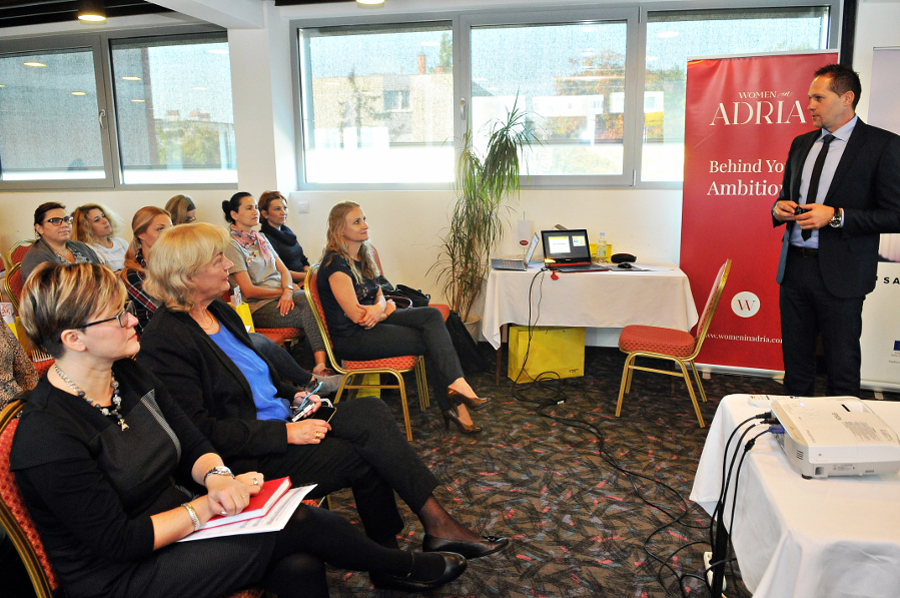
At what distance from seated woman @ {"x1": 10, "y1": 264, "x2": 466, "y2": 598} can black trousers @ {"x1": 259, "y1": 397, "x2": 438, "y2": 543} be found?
0.33 meters

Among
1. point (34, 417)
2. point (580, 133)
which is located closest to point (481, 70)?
point (580, 133)

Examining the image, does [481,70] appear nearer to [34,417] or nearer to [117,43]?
[117,43]

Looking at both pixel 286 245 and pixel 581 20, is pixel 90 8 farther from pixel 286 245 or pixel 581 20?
pixel 581 20

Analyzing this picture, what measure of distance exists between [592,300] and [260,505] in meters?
2.87

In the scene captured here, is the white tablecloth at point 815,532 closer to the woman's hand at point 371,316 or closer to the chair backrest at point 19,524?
the chair backrest at point 19,524

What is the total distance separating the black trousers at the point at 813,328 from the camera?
8.89 feet

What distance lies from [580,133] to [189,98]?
3.28 meters

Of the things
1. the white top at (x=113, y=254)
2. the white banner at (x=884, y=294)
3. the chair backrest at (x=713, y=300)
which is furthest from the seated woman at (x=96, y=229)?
the white banner at (x=884, y=294)

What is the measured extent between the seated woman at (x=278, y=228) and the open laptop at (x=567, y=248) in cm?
177

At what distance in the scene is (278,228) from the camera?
462 centimetres

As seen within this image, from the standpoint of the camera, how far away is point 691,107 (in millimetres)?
4078

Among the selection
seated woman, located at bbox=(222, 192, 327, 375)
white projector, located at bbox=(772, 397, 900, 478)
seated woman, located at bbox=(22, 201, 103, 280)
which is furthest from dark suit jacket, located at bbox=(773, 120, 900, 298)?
seated woman, located at bbox=(22, 201, 103, 280)

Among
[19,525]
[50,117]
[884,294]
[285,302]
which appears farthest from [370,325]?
[50,117]

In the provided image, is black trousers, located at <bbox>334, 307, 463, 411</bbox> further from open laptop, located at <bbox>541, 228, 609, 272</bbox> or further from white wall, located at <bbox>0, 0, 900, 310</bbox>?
white wall, located at <bbox>0, 0, 900, 310</bbox>
